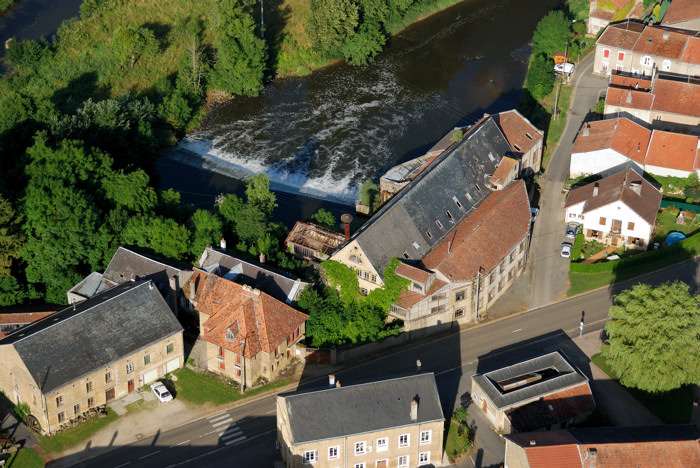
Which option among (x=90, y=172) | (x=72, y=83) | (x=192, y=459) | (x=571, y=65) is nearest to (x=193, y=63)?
(x=72, y=83)

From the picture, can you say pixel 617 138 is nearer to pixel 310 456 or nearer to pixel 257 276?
pixel 257 276

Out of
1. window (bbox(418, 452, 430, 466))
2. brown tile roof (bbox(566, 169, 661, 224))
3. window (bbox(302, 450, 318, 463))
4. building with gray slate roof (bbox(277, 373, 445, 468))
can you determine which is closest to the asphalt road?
building with gray slate roof (bbox(277, 373, 445, 468))

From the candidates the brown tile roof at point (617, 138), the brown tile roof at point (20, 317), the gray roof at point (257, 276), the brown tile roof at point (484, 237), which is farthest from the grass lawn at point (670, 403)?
the brown tile roof at point (20, 317)

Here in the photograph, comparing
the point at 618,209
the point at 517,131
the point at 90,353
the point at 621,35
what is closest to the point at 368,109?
the point at 517,131

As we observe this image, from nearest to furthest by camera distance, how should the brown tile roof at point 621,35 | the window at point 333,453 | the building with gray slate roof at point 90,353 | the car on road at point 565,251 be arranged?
the window at point 333,453 < the building with gray slate roof at point 90,353 < the car on road at point 565,251 < the brown tile roof at point 621,35

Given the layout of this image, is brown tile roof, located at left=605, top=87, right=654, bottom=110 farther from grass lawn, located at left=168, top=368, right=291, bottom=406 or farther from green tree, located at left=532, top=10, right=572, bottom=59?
grass lawn, located at left=168, top=368, right=291, bottom=406

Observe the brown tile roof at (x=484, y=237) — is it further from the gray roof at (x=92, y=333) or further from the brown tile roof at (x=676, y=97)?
the brown tile roof at (x=676, y=97)

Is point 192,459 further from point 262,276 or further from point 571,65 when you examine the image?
point 571,65
